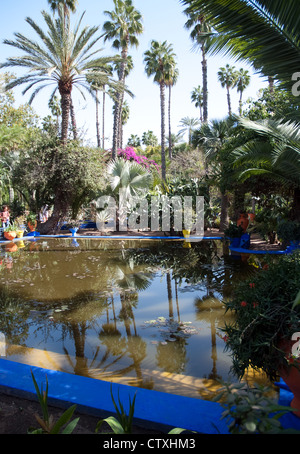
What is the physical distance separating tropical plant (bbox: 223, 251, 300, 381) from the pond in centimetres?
87

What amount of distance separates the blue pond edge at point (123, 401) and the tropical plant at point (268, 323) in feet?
1.62

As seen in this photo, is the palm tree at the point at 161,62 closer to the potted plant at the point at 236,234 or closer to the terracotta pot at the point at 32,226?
the terracotta pot at the point at 32,226

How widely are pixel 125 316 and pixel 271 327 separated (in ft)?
11.4

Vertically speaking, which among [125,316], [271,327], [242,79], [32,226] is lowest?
[125,316]

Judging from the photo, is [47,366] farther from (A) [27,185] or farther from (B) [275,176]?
(A) [27,185]

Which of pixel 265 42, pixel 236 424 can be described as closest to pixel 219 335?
pixel 236 424

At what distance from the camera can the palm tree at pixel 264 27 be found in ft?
10.2

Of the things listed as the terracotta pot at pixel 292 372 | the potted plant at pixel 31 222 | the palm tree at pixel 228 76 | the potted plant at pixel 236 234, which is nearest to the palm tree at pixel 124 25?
the potted plant at pixel 31 222

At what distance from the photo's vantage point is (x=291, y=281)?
245 cm

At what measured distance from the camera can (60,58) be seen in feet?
51.3

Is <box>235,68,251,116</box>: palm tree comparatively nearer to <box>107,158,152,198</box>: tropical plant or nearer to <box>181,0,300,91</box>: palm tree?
<box>107,158,152,198</box>: tropical plant

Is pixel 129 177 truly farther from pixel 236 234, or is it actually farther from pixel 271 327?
pixel 271 327

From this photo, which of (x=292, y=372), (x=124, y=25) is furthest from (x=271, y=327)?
(x=124, y=25)

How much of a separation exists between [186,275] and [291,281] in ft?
19.6
